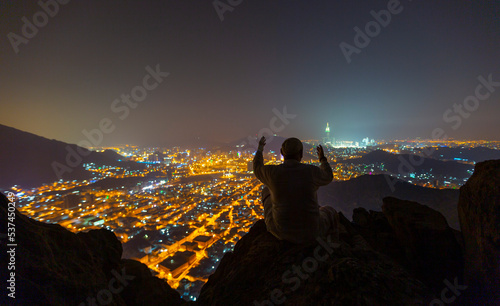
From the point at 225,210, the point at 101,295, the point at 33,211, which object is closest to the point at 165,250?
the point at 225,210

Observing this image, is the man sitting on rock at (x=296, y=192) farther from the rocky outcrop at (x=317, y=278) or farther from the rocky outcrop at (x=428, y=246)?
the rocky outcrop at (x=428, y=246)

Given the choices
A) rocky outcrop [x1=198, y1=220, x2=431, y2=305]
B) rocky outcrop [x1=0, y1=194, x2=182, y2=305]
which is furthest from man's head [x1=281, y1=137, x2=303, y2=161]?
rocky outcrop [x1=0, y1=194, x2=182, y2=305]

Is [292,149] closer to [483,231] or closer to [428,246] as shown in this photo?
[483,231]

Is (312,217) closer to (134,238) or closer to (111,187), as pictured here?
(134,238)

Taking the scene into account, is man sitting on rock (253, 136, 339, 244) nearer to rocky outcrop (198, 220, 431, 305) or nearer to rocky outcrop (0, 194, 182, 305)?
rocky outcrop (198, 220, 431, 305)

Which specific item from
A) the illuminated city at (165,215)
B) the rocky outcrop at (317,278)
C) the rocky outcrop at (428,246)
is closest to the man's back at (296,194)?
the rocky outcrop at (317,278)

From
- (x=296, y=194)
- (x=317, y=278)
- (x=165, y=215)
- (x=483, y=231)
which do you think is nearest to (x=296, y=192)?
(x=296, y=194)
